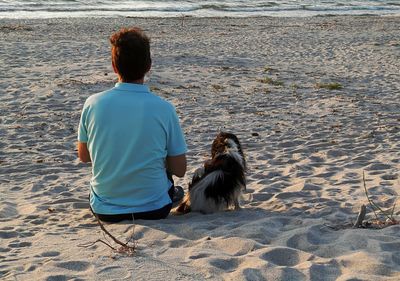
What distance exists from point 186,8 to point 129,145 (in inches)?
1123

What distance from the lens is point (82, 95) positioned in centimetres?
967

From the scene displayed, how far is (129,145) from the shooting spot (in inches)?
163

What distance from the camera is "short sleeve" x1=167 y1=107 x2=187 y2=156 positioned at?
13.6ft

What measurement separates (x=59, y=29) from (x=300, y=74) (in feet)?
31.3

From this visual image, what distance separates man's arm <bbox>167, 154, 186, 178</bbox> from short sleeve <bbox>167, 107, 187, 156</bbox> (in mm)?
32

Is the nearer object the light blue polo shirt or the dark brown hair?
the dark brown hair

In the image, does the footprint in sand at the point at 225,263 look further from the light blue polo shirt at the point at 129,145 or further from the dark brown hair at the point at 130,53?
the dark brown hair at the point at 130,53

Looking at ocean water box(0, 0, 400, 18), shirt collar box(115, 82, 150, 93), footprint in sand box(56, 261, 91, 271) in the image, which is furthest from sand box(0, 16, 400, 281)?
ocean water box(0, 0, 400, 18)

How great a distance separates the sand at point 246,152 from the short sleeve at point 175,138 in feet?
1.66

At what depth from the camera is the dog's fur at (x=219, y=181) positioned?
14.5ft

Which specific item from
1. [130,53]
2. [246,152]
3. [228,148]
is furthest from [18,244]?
[246,152]

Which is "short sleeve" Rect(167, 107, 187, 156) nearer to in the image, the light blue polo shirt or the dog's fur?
the light blue polo shirt

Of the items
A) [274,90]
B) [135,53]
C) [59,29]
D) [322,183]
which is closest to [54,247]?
[135,53]

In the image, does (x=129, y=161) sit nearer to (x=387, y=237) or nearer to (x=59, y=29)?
(x=387, y=237)
